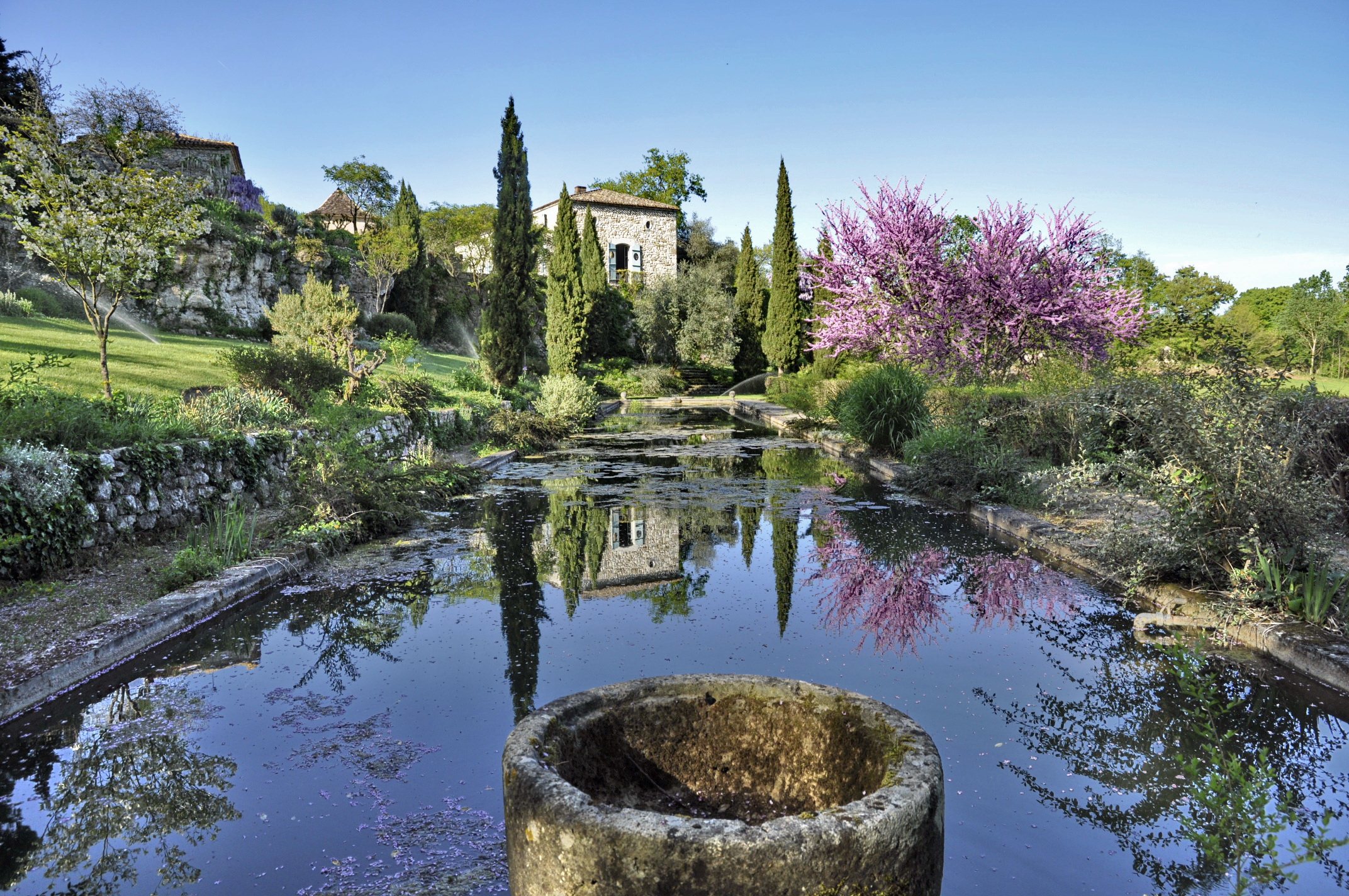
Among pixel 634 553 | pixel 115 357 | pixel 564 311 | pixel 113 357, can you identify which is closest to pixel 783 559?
pixel 634 553

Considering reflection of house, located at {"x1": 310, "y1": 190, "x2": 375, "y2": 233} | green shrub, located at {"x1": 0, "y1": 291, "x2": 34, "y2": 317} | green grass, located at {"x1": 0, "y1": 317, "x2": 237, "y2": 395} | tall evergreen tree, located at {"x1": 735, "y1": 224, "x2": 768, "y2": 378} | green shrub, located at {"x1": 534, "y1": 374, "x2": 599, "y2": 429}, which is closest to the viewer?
green grass, located at {"x1": 0, "y1": 317, "x2": 237, "y2": 395}

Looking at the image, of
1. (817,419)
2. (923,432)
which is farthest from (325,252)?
(923,432)

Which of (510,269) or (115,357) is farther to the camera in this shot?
(510,269)

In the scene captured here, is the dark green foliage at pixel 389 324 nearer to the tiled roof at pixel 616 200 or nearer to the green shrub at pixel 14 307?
the green shrub at pixel 14 307

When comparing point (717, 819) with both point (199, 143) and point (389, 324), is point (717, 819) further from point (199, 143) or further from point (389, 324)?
point (199, 143)

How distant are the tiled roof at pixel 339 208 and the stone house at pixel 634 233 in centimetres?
1143

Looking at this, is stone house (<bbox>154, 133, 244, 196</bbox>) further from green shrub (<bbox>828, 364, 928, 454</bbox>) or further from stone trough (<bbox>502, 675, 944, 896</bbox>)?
stone trough (<bbox>502, 675, 944, 896</bbox>)

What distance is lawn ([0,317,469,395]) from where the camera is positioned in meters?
11.0

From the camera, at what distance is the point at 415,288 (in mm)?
37719

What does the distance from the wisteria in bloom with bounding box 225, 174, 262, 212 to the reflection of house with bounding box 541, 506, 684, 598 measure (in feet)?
115

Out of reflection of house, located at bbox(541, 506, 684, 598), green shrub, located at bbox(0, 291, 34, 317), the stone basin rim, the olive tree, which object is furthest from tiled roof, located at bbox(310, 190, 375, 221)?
the stone basin rim

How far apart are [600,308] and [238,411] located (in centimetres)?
3011

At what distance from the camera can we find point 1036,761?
11.2 feet

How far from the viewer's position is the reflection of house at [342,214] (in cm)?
4809
